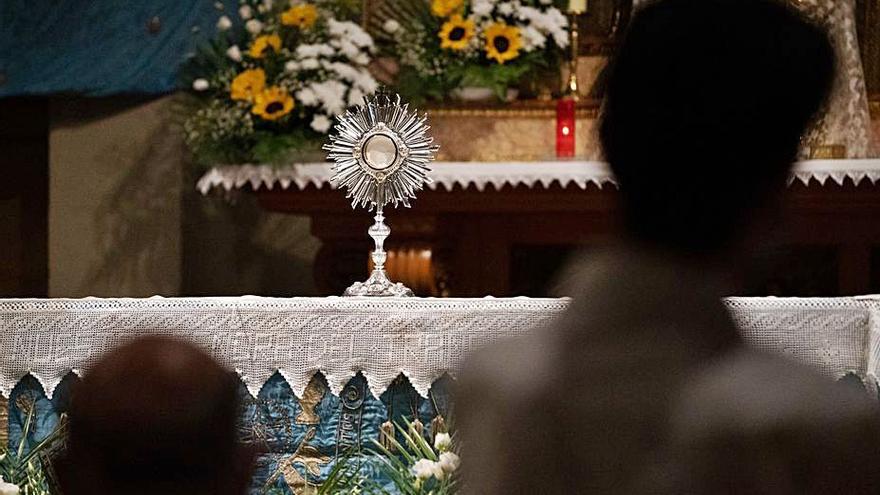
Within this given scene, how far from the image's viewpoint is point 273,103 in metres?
4.75

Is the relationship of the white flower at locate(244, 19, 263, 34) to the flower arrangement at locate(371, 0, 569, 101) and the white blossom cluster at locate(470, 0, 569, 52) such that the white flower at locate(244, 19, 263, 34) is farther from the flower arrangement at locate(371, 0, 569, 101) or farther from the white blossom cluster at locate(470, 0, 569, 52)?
the white blossom cluster at locate(470, 0, 569, 52)

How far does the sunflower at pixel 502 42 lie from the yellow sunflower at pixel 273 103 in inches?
27.8

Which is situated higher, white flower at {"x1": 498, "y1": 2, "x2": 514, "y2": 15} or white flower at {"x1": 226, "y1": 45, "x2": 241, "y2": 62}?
white flower at {"x1": 498, "y1": 2, "x2": 514, "y2": 15}

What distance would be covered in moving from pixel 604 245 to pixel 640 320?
68mm

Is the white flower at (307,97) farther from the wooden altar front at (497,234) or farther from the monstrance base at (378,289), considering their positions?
the monstrance base at (378,289)

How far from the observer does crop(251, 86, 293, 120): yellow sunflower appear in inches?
187

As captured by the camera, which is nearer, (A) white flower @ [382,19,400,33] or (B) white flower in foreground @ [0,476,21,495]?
(B) white flower in foreground @ [0,476,21,495]

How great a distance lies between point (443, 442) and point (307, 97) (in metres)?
2.24

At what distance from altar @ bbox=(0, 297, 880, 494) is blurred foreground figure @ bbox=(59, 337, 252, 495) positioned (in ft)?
5.36

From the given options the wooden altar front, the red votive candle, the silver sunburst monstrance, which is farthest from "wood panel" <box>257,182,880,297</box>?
the silver sunburst monstrance

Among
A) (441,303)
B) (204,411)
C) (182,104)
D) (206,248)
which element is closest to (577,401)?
(204,411)

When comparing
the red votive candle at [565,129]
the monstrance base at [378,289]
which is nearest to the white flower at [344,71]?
the red votive candle at [565,129]

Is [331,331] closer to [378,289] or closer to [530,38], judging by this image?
[378,289]

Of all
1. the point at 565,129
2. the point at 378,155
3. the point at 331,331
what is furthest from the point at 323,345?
the point at 565,129
